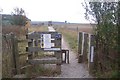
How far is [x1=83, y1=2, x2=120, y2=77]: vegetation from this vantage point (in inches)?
322

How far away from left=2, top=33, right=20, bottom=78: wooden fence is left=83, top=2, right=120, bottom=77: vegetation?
9.72 ft

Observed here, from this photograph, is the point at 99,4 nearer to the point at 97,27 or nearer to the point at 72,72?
the point at 97,27

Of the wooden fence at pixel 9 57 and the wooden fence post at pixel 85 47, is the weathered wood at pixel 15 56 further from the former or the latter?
the wooden fence post at pixel 85 47

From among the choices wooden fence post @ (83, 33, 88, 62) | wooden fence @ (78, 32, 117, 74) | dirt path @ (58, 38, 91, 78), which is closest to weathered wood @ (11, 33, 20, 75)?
dirt path @ (58, 38, 91, 78)

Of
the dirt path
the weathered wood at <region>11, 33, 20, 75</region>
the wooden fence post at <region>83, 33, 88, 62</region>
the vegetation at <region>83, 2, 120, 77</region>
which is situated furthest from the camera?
the wooden fence post at <region>83, 33, 88, 62</region>

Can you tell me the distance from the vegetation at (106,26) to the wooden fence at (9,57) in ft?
9.72

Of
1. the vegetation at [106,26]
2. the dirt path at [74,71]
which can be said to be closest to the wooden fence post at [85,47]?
the dirt path at [74,71]

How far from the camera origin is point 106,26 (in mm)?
8844

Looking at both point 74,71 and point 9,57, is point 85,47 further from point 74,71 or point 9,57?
point 9,57

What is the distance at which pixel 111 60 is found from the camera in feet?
27.8

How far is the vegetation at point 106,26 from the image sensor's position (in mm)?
8172

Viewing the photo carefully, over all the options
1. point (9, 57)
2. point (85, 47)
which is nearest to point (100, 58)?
point (85, 47)

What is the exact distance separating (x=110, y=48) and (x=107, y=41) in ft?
1.54

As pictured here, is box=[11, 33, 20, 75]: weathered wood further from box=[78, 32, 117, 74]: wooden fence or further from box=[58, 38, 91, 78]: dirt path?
box=[78, 32, 117, 74]: wooden fence
